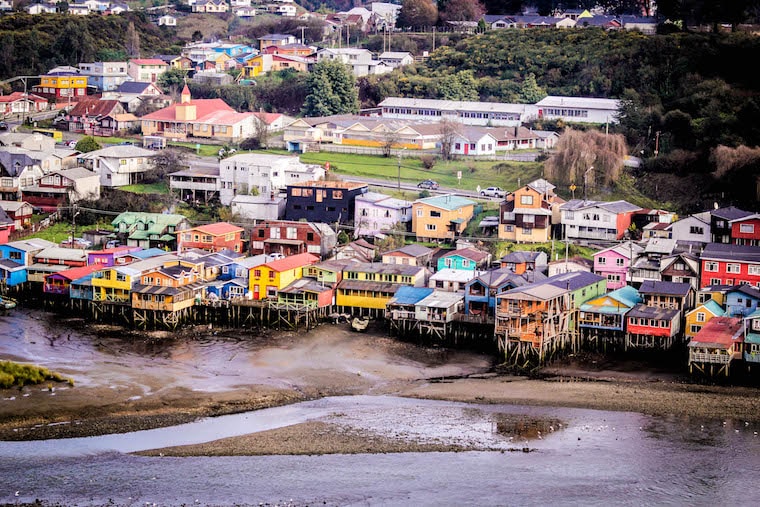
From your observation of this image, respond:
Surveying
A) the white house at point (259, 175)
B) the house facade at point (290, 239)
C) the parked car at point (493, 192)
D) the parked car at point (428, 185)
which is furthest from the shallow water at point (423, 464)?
the parked car at point (428, 185)

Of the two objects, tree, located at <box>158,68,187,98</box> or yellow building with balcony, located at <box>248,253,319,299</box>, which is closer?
yellow building with balcony, located at <box>248,253,319,299</box>

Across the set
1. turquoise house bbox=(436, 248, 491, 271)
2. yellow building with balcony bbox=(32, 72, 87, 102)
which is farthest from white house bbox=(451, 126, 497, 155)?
yellow building with balcony bbox=(32, 72, 87, 102)

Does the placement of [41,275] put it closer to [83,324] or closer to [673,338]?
[83,324]

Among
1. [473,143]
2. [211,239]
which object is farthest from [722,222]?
[211,239]

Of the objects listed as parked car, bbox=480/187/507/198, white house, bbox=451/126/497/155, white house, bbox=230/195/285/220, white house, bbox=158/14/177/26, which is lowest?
white house, bbox=230/195/285/220

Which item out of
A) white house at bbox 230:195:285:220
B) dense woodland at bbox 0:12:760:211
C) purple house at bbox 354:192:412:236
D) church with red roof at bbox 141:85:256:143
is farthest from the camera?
church with red roof at bbox 141:85:256:143

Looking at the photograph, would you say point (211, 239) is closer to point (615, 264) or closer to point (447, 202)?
point (447, 202)

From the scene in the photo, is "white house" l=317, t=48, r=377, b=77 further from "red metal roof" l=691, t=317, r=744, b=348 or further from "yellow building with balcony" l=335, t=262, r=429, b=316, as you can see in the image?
"red metal roof" l=691, t=317, r=744, b=348

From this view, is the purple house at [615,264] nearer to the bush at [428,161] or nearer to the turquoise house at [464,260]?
the turquoise house at [464,260]

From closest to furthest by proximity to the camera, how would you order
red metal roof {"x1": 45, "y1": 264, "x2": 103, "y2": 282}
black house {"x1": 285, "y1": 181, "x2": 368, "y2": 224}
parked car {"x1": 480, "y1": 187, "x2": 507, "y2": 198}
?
red metal roof {"x1": 45, "y1": 264, "x2": 103, "y2": 282}
black house {"x1": 285, "y1": 181, "x2": 368, "y2": 224}
parked car {"x1": 480, "y1": 187, "x2": 507, "y2": 198}
